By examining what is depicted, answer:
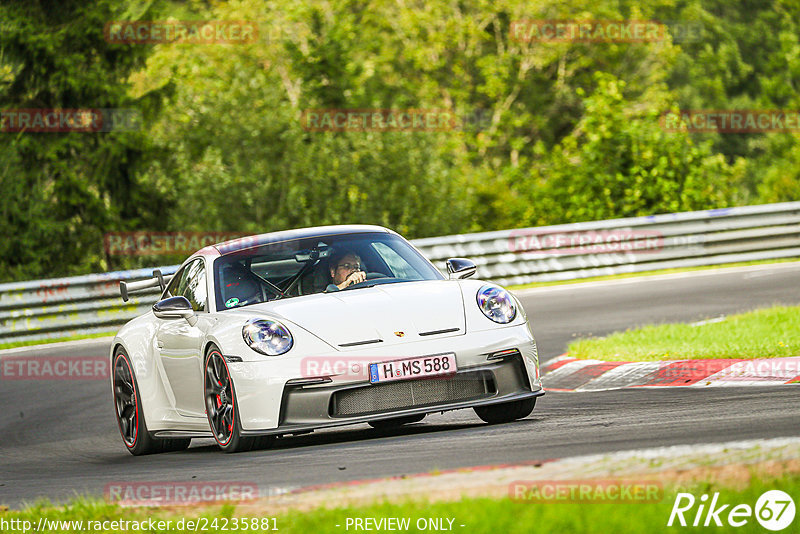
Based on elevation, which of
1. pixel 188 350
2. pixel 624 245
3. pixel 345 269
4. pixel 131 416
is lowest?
pixel 624 245

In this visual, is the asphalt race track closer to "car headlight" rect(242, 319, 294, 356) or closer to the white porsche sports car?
the white porsche sports car

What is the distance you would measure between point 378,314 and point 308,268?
3.97 ft

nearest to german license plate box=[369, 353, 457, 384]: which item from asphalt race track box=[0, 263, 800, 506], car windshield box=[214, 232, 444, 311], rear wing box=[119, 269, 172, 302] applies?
asphalt race track box=[0, 263, 800, 506]

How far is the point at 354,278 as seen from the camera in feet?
28.9

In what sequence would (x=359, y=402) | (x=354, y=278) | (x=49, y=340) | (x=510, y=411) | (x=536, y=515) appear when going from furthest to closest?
(x=49, y=340)
(x=354, y=278)
(x=510, y=411)
(x=359, y=402)
(x=536, y=515)

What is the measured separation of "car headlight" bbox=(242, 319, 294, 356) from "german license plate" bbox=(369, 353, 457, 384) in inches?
21.1

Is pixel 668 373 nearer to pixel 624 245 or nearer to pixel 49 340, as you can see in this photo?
pixel 49 340

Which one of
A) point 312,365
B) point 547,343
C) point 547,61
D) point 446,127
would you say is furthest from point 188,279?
point 547,61

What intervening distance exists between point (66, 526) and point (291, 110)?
79.5 ft

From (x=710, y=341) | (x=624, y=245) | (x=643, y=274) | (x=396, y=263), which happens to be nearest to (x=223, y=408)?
(x=396, y=263)

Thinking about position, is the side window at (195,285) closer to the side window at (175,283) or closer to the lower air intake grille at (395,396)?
the side window at (175,283)

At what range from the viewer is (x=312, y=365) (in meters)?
7.61

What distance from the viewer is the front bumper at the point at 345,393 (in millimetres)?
7578

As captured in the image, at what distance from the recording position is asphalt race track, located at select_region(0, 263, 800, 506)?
6.30 m
